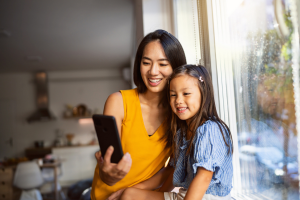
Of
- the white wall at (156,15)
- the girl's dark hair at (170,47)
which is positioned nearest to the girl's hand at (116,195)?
the girl's dark hair at (170,47)

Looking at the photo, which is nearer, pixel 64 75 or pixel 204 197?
pixel 204 197

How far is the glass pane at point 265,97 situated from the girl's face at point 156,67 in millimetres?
279

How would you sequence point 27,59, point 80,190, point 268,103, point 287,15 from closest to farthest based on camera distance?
1. point 287,15
2. point 268,103
3. point 80,190
4. point 27,59

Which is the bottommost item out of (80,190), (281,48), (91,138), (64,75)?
(80,190)

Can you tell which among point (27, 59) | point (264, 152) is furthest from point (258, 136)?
point (27, 59)

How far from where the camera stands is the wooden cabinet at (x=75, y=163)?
5656 millimetres

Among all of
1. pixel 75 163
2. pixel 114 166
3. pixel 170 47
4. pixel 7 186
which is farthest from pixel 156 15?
pixel 75 163

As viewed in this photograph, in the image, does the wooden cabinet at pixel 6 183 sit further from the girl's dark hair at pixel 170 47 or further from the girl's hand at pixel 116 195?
the girl's dark hair at pixel 170 47

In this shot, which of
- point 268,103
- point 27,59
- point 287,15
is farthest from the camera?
point 27,59

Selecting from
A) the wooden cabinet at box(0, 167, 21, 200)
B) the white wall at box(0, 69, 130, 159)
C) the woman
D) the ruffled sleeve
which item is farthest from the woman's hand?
the white wall at box(0, 69, 130, 159)

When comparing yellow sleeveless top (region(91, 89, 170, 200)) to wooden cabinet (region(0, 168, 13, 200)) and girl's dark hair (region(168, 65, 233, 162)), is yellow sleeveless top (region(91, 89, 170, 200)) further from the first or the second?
wooden cabinet (region(0, 168, 13, 200))

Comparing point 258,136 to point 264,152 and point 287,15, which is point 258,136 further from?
point 287,15

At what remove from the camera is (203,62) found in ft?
3.67

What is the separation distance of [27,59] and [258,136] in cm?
518
